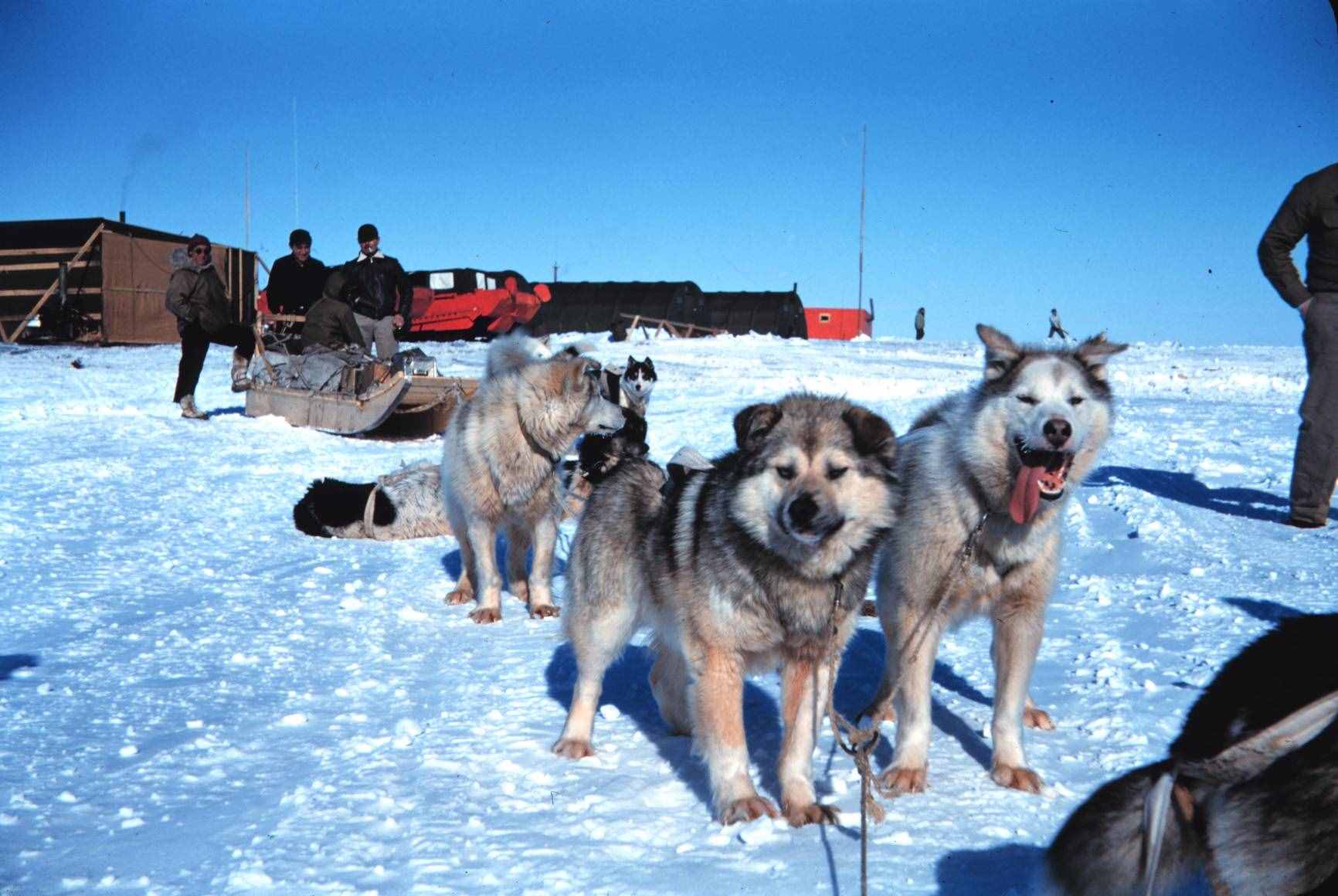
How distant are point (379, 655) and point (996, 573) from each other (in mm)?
2673

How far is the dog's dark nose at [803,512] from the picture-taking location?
2.75 metres

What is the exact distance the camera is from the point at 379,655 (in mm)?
4609

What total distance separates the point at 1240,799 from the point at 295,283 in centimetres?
1210

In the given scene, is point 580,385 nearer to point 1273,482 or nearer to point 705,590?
point 705,590

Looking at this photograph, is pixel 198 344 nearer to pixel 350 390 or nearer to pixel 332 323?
pixel 332 323

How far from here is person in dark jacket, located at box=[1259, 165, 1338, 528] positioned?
241 inches

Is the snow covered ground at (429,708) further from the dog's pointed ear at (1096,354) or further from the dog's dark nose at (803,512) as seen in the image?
the dog's pointed ear at (1096,354)

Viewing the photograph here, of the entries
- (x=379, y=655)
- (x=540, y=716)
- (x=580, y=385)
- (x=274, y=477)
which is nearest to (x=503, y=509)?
(x=580, y=385)

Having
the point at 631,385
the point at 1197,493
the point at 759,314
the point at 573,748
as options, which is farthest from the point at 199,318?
the point at 759,314

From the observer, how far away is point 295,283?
12156 millimetres

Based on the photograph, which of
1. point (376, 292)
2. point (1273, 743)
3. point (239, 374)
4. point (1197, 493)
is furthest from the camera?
point (239, 374)

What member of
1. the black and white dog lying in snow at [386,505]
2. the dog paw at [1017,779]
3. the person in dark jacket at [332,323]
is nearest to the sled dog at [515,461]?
the black and white dog lying in snow at [386,505]

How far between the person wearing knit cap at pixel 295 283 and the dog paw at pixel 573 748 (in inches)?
367

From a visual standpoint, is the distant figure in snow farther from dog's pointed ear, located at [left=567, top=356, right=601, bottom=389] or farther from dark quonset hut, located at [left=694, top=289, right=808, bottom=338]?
dark quonset hut, located at [left=694, top=289, right=808, bottom=338]
